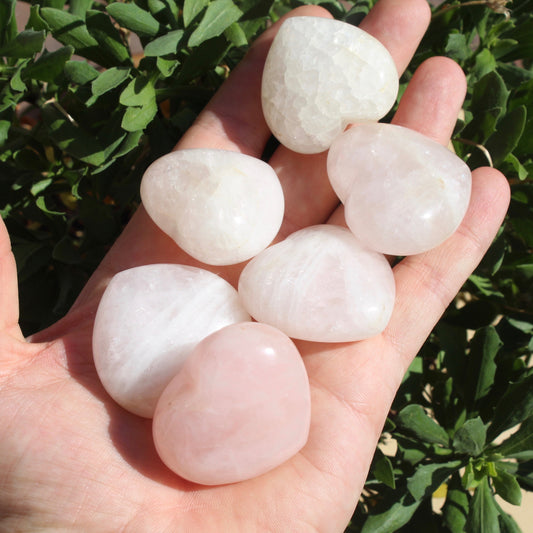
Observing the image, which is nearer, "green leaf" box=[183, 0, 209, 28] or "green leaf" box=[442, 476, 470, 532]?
"green leaf" box=[183, 0, 209, 28]

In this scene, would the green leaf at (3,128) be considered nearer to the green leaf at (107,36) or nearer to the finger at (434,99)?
the green leaf at (107,36)

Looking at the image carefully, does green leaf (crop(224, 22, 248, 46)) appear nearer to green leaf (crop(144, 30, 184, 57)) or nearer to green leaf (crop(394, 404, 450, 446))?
green leaf (crop(144, 30, 184, 57))

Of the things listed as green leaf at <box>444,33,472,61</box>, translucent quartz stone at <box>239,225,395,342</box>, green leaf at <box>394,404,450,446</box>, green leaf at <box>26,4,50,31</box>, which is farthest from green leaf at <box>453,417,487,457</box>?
green leaf at <box>26,4,50,31</box>

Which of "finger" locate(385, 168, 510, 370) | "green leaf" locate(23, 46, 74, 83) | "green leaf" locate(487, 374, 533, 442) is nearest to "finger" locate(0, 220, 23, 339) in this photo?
"green leaf" locate(23, 46, 74, 83)

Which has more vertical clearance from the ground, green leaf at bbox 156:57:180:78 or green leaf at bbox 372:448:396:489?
green leaf at bbox 156:57:180:78

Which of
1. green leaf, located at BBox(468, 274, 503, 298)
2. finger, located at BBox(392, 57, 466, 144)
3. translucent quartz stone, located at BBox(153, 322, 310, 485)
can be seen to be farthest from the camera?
green leaf, located at BBox(468, 274, 503, 298)

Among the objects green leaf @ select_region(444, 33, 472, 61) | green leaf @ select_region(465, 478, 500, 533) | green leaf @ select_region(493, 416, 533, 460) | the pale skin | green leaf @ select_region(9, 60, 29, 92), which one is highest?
green leaf @ select_region(444, 33, 472, 61)

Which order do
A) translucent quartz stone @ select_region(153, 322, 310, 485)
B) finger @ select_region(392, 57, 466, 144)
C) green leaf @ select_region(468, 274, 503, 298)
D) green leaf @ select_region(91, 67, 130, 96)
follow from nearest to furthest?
1. translucent quartz stone @ select_region(153, 322, 310, 485)
2. green leaf @ select_region(91, 67, 130, 96)
3. finger @ select_region(392, 57, 466, 144)
4. green leaf @ select_region(468, 274, 503, 298)

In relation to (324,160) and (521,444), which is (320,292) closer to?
(324,160)
